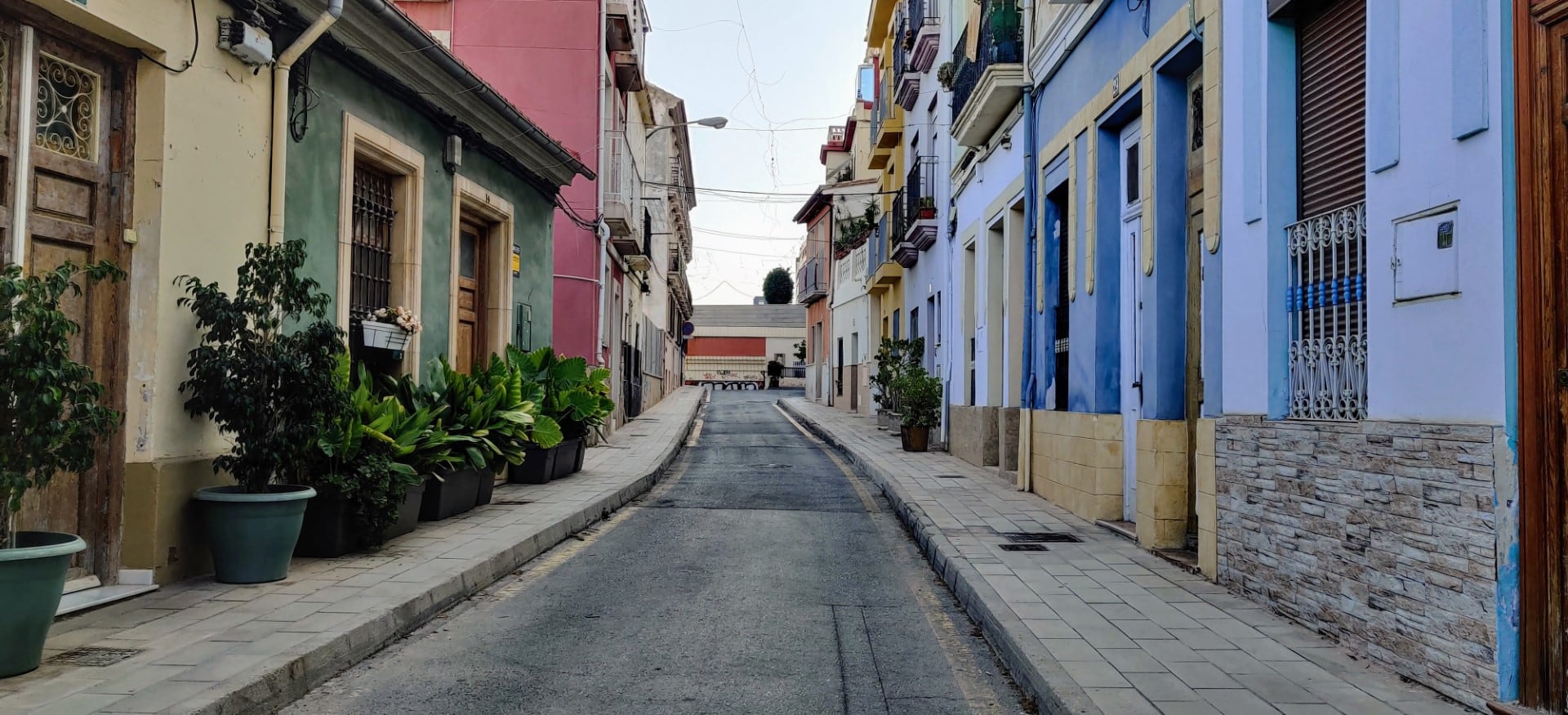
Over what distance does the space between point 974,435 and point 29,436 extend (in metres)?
12.3

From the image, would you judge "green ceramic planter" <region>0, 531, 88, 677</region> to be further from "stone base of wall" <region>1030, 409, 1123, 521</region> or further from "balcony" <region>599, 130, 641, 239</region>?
"balcony" <region>599, 130, 641, 239</region>

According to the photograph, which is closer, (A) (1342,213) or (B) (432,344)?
(A) (1342,213)

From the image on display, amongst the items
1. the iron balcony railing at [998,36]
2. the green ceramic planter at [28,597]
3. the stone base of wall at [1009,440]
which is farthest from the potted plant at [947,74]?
the green ceramic planter at [28,597]

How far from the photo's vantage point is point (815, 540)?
8.91m

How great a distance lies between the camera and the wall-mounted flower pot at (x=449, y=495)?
8977 millimetres

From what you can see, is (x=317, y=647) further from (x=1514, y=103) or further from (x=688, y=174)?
(x=688, y=174)

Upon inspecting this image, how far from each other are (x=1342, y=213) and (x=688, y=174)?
3970cm

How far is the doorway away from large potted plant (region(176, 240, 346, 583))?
6.06 m

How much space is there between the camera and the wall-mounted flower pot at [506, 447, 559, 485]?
12.2m

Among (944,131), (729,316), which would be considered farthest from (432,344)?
(729,316)

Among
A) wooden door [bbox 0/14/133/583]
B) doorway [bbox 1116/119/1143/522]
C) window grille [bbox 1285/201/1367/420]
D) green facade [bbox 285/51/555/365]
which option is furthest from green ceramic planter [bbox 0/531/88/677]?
doorway [bbox 1116/119/1143/522]

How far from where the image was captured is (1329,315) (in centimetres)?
558

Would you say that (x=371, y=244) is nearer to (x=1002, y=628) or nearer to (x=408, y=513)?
(x=408, y=513)

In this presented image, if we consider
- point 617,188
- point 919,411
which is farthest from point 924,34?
point 919,411
